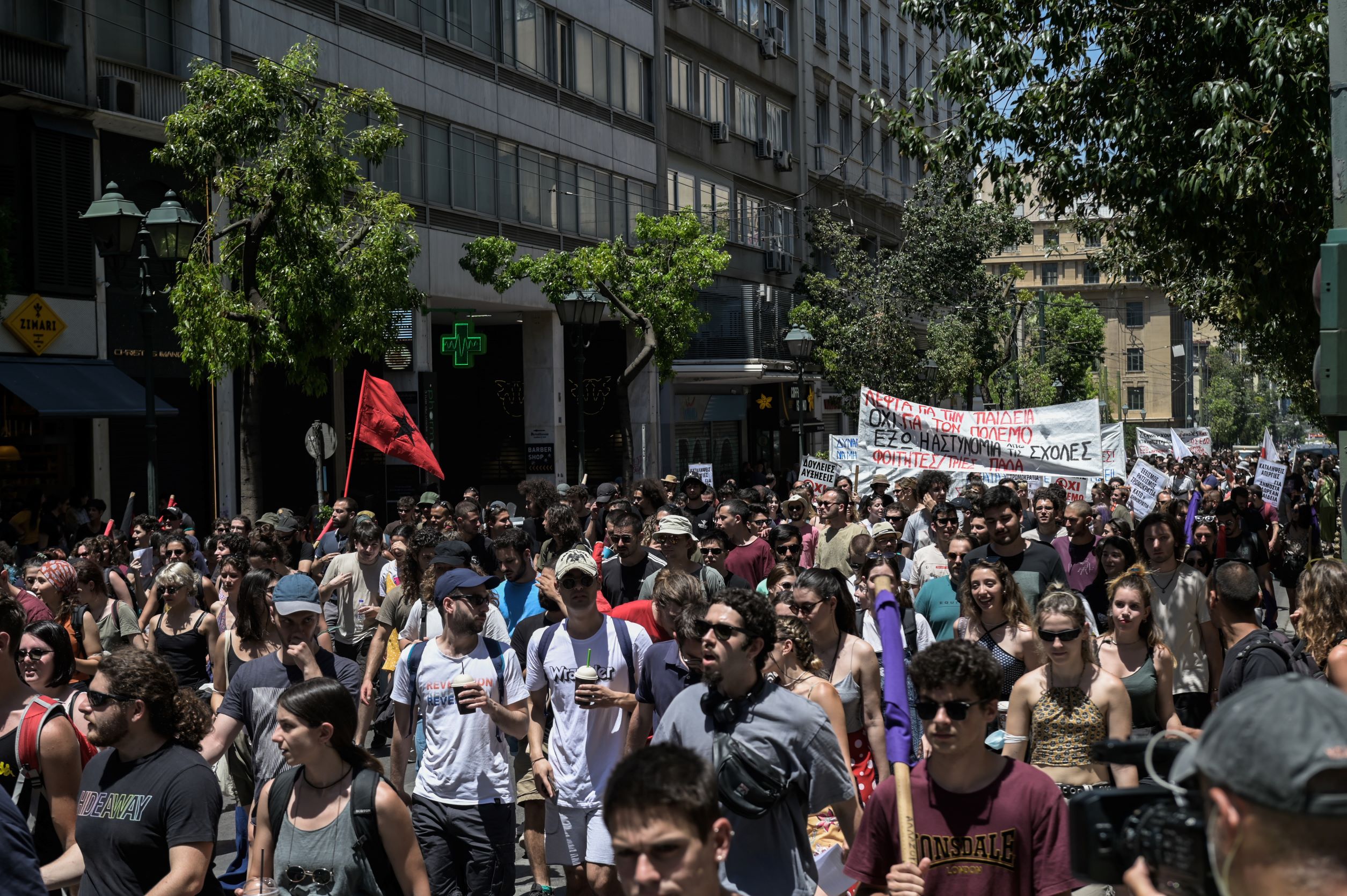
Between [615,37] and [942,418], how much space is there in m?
18.1

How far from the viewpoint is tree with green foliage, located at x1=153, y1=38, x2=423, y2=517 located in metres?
17.2

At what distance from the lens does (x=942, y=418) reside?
19578 mm

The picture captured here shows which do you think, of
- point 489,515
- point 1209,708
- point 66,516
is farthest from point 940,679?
point 66,516

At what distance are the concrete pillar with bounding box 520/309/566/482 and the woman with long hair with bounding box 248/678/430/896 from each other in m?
27.5

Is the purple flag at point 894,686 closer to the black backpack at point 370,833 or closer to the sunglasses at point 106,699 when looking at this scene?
the black backpack at point 370,833

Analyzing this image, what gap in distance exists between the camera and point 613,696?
20.8 ft

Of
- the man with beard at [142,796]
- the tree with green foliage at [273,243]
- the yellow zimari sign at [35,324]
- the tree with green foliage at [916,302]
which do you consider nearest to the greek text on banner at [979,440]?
the tree with green foliage at [273,243]

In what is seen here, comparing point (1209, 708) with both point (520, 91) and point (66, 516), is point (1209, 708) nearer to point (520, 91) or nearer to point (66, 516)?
point (66, 516)

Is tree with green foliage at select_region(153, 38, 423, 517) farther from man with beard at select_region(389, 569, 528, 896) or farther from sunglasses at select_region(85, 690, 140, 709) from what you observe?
sunglasses at select_region(85, 690, 140, 709)

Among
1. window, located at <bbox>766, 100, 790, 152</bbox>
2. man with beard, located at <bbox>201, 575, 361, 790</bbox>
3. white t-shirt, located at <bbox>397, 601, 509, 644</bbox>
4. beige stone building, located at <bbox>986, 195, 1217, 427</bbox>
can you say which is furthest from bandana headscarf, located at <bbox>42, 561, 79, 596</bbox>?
beige stone building, located at <bbox>986, 195, 1217, 427</bbox>

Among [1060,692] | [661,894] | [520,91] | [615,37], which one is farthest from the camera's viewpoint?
[615,37]

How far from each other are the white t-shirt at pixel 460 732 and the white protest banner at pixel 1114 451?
13.4m

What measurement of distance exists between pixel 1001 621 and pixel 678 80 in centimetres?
3133

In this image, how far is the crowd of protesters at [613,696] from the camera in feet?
13.8
